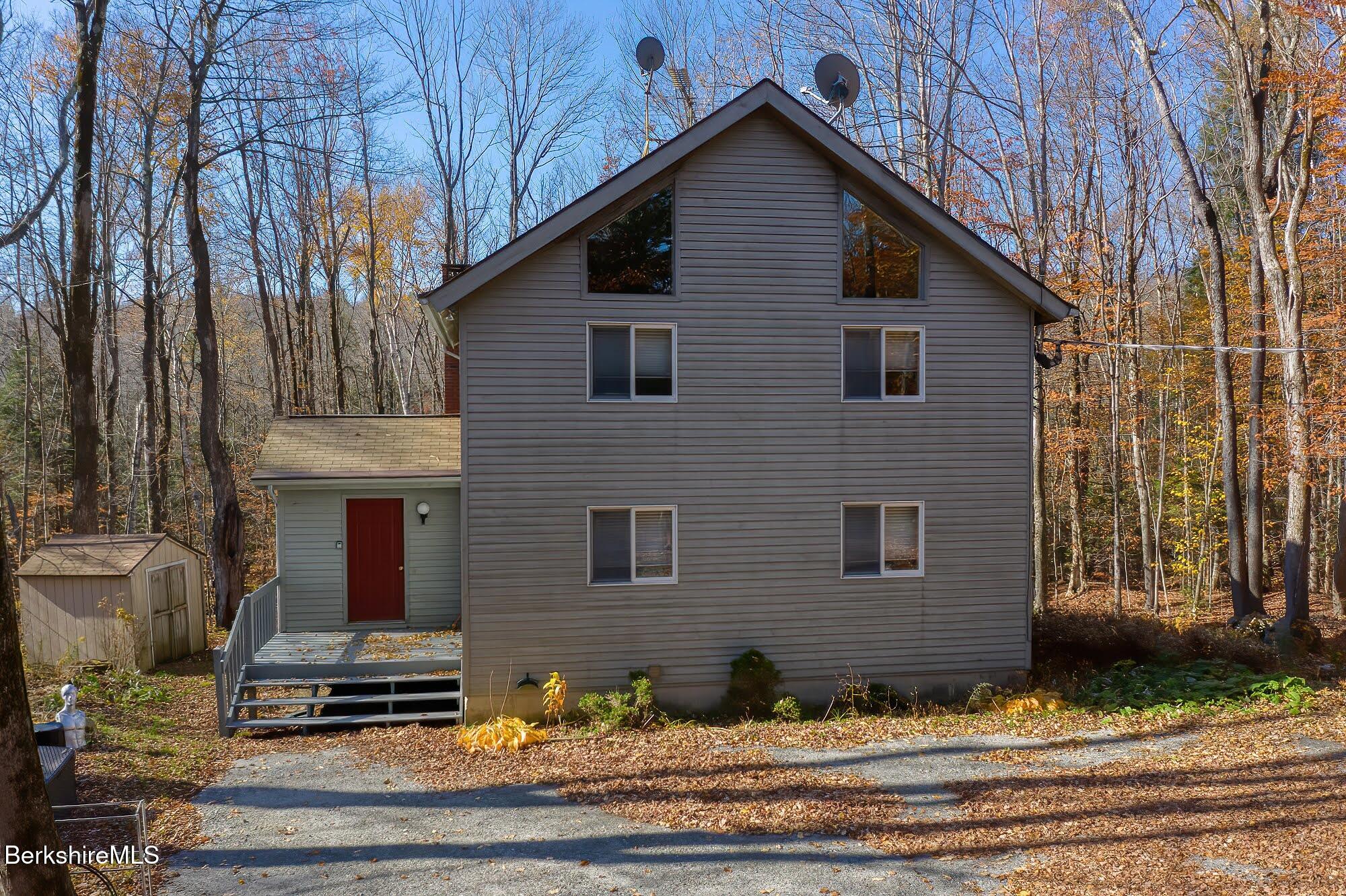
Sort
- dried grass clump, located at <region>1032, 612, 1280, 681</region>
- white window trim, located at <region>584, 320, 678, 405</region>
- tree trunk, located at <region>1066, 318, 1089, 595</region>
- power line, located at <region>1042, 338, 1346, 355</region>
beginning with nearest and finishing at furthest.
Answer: white window trim, located at <region>584, 320, 678, 405</region> → power line, located at <region>1042, 338, 1346, 355</region> → dried grass clump, located at <region>1032, 612, 1280, 681</region> → tree trunk, located at <region>1066, 318, 1089, 595</region>

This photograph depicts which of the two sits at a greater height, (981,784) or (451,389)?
(451,389)

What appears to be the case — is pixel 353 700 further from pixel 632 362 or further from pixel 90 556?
pixel 90 556

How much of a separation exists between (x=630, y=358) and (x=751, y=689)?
15.5ft

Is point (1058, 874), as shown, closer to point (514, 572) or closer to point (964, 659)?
point (964, 659)

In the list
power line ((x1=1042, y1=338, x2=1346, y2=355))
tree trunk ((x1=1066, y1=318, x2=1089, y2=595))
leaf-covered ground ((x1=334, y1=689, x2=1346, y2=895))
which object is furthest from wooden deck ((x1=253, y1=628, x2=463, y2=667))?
tree trunk ((x1=1066, y1=318, x2=1089, y2=595))

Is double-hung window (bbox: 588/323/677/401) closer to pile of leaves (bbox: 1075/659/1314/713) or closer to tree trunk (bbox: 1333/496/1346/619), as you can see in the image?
pile of leaves (bbox: 1075/659/1314/713)

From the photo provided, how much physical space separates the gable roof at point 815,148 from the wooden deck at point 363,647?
15.5 feet

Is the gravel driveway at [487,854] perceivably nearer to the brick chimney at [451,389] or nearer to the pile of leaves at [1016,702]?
the pile of leaves at [1016,702]

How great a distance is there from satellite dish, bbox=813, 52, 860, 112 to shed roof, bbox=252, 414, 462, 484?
8.10 m

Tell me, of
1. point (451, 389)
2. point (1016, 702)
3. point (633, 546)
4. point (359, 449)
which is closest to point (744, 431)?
point (633, 546)

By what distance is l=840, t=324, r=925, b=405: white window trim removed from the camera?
11.8 meters

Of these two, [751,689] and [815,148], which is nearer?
[751,689]

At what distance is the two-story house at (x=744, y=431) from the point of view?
11.0 metres

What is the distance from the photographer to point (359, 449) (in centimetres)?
1390
